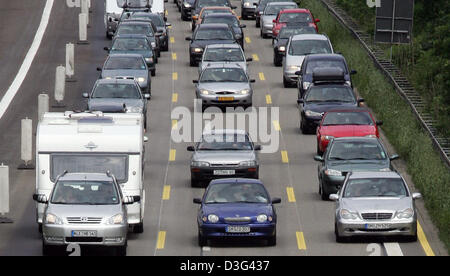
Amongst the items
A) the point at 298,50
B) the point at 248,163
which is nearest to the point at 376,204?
the point at 248,163

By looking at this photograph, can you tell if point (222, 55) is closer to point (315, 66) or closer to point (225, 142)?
point (315, 66)

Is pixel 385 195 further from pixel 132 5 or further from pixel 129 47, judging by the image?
pixel 132 5

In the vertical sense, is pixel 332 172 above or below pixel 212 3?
below

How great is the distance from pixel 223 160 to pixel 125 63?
1414cm

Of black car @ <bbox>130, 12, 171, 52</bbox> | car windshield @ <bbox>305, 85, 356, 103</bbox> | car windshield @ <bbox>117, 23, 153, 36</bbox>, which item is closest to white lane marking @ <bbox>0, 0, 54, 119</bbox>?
car windshield @ <bbox>117, 23, 153, 36</bbox>

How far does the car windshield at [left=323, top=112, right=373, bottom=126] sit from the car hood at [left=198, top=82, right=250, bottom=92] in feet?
23.3

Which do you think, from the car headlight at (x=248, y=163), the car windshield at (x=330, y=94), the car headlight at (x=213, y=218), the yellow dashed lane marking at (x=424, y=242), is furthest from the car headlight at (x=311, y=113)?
the car headlight at (x=213, y=218)

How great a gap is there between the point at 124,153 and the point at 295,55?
22.0 metres

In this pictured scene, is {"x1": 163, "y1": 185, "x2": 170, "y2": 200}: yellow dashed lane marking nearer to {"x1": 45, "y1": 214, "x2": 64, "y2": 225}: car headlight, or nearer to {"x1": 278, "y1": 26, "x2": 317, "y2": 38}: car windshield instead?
{"x1": 45, "y1": 214, "x2": 64, "y2": 225}: car headlight

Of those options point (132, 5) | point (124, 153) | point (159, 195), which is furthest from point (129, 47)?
point (124, 153)

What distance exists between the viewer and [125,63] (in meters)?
49.8

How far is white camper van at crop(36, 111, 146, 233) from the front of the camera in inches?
1216

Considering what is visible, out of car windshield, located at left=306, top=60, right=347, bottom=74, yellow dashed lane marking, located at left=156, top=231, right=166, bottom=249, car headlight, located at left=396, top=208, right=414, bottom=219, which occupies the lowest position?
yellow dashed lane marking, located at left=156, top=231, right=166, bottom=249

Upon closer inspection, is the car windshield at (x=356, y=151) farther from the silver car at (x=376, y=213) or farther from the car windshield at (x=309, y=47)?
the car windshield at (x=309, y=47)
